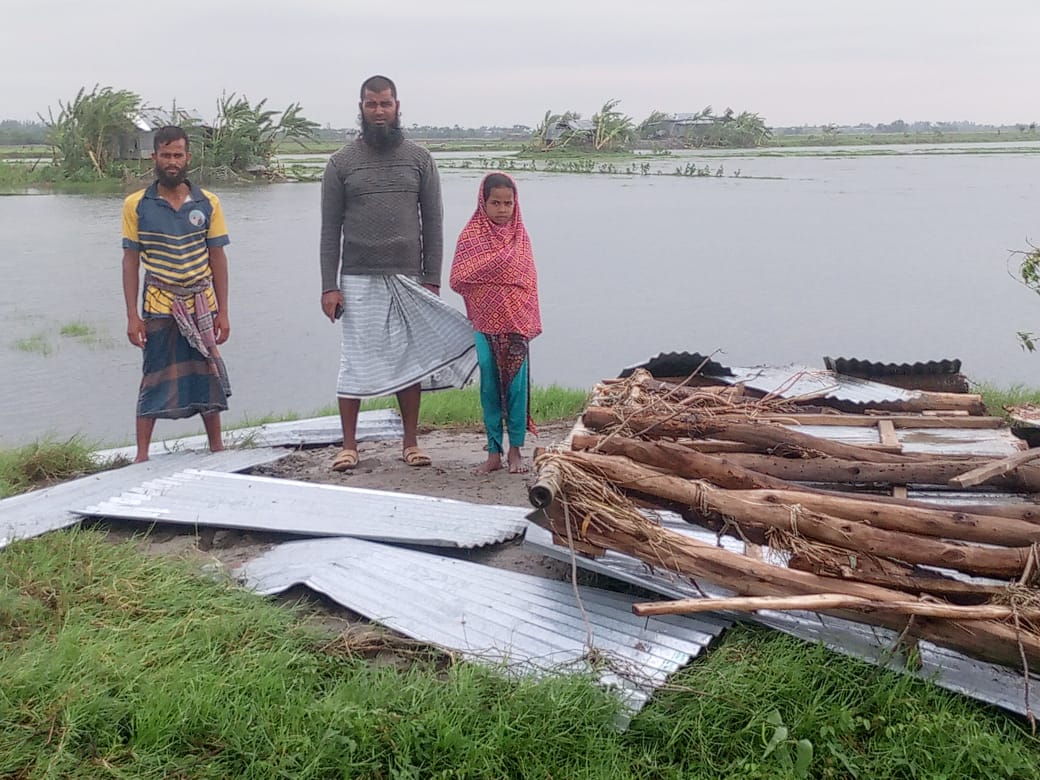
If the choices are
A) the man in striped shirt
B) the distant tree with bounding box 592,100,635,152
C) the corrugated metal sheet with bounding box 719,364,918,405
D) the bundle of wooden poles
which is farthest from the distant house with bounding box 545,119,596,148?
the bundle of wooden poles

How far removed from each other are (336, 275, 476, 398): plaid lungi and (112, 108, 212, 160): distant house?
2947cm

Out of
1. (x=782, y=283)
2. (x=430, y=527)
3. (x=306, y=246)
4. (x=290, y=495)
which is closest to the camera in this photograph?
(x=430, y=527)

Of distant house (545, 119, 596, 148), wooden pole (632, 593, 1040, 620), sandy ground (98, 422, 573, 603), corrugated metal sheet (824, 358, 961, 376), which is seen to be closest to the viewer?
wooden pole (632, 593, 1040, 620)

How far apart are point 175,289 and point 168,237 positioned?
25 cm

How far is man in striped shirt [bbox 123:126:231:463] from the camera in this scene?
4.61 m

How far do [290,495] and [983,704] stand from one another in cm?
263

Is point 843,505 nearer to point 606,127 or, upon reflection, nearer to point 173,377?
point 173,377

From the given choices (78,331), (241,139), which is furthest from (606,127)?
(78,331)

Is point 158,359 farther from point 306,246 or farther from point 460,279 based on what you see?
point 306,246

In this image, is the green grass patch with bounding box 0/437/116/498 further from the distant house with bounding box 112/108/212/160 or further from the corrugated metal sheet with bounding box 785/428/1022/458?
the distant house with bounding box 112/108/212/160

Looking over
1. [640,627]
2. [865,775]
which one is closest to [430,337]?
[640,627]

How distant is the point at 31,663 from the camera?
2732 millimetres

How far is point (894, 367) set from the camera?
5762 mm

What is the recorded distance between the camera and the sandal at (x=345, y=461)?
4836mm
